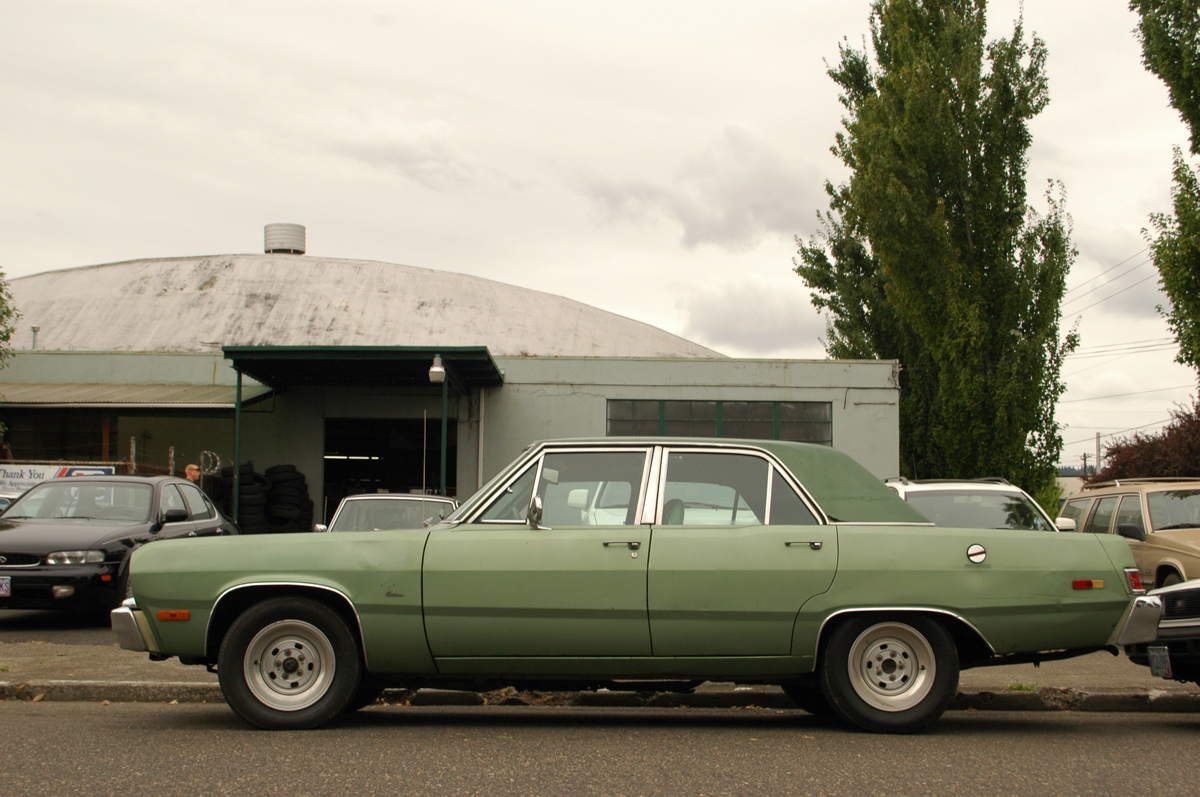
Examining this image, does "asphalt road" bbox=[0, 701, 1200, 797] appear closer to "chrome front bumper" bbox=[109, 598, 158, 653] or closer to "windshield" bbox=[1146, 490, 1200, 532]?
"chrome front bumper" bbox=[109, 598, 158, 653]

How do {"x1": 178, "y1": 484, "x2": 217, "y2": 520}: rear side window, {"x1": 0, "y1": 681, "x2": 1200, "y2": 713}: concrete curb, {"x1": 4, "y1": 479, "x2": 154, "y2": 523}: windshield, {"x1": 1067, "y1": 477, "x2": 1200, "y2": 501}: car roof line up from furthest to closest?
1. {"x1": 178, "y1": 484, "x2": 217, "y2": 520}: rear side window
2. {"x1": 1067, "y1": 477, "x2": 1200, "y2": 501}: car roof
3. {"x1": 4, "y1": 479, "x2": 154, "y2": 523}: windshield
4. {"x1": 0, "y1": 681, "x2": 1200, "y2": 713}: concrete curb

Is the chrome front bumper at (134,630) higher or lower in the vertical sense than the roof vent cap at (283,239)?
lower

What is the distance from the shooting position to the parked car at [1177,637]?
645 cm

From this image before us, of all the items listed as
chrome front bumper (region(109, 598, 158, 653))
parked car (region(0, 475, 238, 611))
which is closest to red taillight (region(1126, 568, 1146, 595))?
chrome front bumper (region(109, 598, 158, 653))

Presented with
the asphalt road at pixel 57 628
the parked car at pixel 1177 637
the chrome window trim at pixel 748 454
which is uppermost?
the chrome window trim at pixel 748 454

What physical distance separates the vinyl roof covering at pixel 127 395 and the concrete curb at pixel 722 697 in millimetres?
15980

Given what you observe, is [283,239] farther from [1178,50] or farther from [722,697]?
[722,697]

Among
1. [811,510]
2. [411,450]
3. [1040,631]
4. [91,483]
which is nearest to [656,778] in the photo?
[811,510]

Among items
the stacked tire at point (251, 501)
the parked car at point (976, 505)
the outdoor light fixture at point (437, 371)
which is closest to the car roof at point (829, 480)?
the parked car at point (976, 505)

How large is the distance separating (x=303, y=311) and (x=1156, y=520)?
27892 mm

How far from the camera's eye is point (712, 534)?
600cm

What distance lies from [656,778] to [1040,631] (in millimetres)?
2408

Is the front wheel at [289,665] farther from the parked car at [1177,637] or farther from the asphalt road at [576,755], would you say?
the parked car at [1177,637]

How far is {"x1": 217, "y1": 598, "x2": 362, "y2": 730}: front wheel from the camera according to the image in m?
5.88
